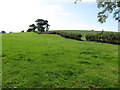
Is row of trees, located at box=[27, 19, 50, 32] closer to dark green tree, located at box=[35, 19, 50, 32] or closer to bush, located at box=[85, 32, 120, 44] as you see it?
dark green tree, located at box=[35, 19, 50, 32]

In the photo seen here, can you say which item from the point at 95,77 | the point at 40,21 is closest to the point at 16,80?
the point at 95,77

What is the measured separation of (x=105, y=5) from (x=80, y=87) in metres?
9.83

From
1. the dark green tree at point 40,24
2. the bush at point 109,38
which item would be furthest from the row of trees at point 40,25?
the bush at point 109,38

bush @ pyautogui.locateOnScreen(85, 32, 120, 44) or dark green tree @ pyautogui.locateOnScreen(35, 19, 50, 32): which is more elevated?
dark green tree @ pyautogui.locateOnScreen(35, 19, 50, 32)

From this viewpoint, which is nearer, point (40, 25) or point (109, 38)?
point (109, 38)

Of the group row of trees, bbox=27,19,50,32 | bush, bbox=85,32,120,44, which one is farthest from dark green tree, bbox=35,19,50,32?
bush, bbox=85,32,120,44

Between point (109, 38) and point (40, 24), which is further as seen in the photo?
point (40, 24)

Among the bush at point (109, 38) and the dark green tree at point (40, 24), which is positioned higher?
the dark green tree at point (40, 24)

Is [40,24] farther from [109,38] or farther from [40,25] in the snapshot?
[109,38]

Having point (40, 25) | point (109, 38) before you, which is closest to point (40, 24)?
point (40, 25)

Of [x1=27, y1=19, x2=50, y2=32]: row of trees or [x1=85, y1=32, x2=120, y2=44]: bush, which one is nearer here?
[x1=85, y1=32, x2=120, y2=44]: bush

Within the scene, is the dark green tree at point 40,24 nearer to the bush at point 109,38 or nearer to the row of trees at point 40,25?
the row of trees at point 40,25

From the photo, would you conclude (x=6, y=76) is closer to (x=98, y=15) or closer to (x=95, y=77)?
(x=95, y=77)

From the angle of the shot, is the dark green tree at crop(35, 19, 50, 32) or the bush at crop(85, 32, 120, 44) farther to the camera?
the dark green tree at crop(35, 19, 50, 32)
